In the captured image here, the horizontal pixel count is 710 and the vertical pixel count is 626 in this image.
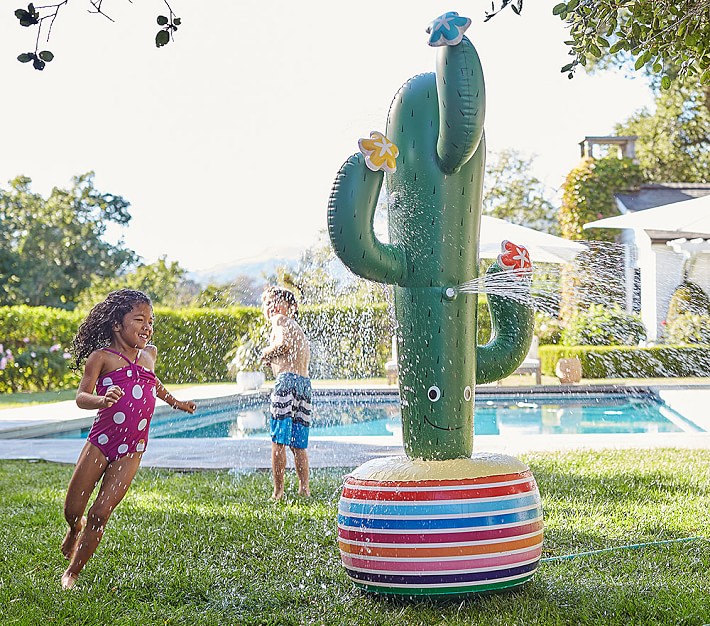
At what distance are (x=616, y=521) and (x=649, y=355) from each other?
1124cm

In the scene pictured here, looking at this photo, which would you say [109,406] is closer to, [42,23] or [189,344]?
[42,23]

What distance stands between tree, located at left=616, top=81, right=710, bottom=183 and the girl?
26.5 meters

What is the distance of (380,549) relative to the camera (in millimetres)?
3391

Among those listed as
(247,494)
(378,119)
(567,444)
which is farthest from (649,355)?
(378,119)

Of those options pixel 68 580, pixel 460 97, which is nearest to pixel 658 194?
pixel 460 97

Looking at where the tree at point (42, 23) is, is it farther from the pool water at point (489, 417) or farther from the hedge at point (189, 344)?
the hedge at point (189, 344)

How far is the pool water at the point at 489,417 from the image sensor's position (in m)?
10.7

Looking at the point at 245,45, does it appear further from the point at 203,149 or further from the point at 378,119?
the point at 378,119

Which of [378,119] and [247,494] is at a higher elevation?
[378,119]

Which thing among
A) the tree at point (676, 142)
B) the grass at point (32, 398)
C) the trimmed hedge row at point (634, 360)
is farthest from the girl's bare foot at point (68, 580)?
the tree at point (676, 142)

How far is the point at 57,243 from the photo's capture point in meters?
29.9

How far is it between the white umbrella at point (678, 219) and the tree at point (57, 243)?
1961cm

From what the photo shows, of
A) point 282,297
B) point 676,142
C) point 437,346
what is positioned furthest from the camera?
point 676,142

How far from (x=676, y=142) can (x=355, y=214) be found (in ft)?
91.0
